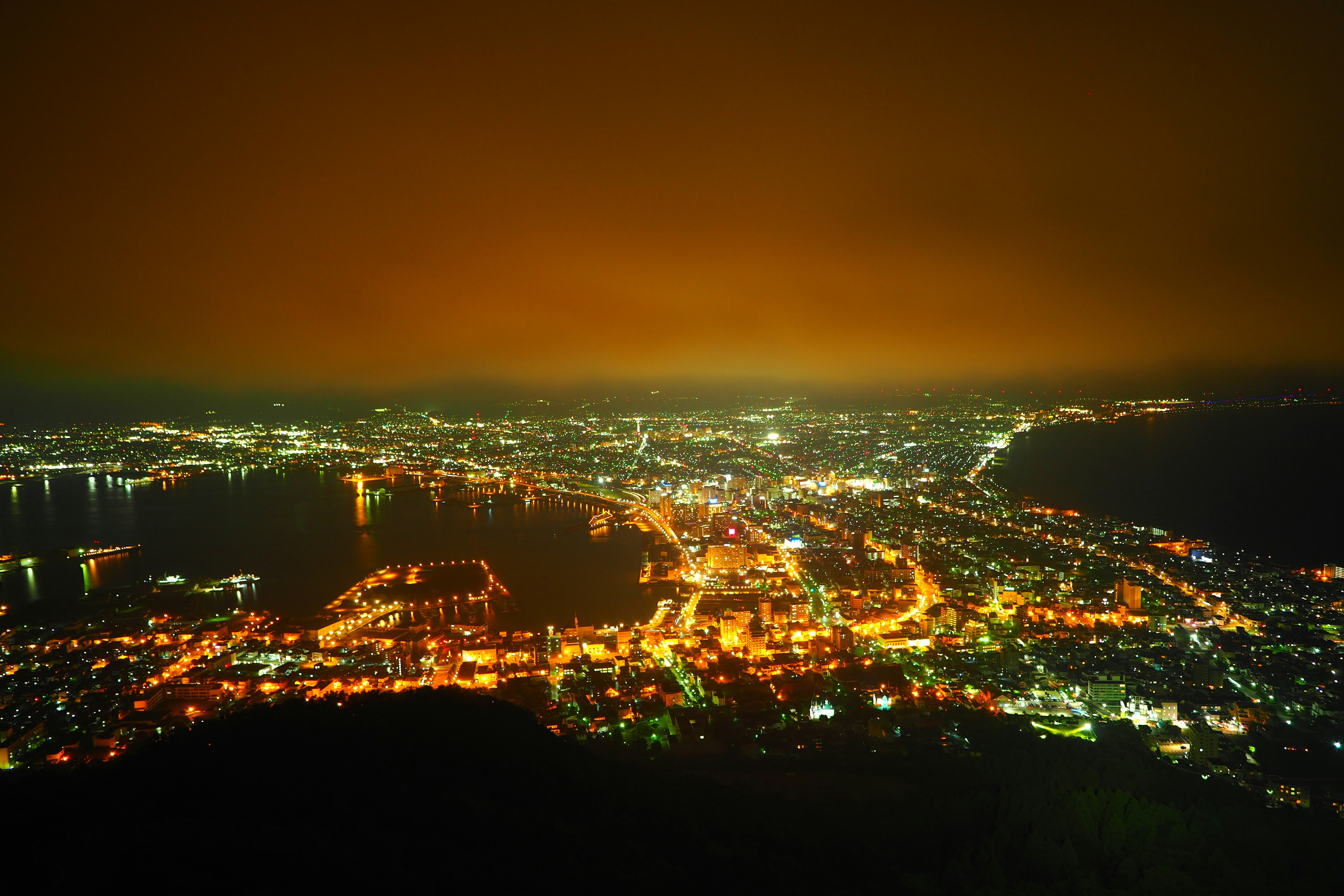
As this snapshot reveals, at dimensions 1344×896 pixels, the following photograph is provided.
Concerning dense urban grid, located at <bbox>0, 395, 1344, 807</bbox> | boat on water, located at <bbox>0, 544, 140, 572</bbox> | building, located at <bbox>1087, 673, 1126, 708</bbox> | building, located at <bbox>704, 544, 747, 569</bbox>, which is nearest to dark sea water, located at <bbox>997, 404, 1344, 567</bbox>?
dense urban grid, located at <bbox>0, 395, 1344, 807</bbox>

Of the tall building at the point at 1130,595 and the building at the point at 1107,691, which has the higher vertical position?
the tall building at the point at 1130,595

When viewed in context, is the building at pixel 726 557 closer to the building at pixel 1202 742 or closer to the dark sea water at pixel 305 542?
the dark sea water at pixel 305 542

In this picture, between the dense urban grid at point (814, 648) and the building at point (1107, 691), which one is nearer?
the dense urban grid at point (814, 648)

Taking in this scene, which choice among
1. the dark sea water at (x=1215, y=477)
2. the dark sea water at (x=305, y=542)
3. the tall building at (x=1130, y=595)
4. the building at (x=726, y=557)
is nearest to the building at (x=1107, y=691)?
the tall building at (x=1130, y=595)

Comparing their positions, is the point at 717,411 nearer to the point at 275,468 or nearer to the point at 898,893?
the point at 275,468

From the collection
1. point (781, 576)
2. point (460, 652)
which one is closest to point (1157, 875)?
point (460, 652)

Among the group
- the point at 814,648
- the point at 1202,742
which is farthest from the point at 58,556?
the point at 1202,742

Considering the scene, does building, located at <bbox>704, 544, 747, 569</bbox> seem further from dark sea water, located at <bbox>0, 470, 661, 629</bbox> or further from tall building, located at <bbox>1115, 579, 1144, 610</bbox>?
tall building, located at <bbox>1115, 579, 1144, 610</bbox>
